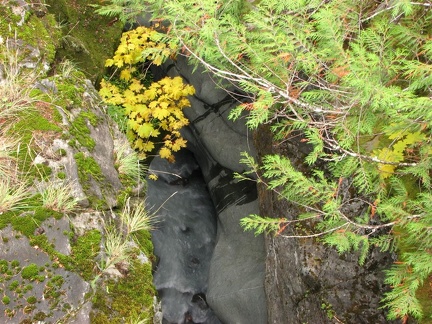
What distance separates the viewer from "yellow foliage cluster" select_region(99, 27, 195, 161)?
20.5 feet

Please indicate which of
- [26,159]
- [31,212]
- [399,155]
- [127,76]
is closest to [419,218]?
[399,155]

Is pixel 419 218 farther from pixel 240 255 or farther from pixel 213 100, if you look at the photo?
pixel 213 100

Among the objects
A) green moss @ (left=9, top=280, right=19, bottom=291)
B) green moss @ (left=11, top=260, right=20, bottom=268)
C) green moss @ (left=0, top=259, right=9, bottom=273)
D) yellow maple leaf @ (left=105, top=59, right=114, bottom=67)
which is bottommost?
green moss @ (left=9, top=280, right=19, bottom=291)

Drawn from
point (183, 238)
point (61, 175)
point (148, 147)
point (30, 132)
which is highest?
point (30, 132)

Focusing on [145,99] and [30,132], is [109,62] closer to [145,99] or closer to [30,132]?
[145,99]

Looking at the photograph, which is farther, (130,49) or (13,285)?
(130,49)

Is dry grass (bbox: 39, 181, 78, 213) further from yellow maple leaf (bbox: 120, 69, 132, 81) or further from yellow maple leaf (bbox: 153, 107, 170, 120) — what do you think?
yellow maple leaf (bbox: 120, 69, 132, 81)

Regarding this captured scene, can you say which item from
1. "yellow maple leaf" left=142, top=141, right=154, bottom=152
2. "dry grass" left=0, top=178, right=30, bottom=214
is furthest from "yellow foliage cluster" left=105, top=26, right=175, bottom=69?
"dry grass" left=0, top=178, right=30, bottom=214

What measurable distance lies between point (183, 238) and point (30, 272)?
3.52 meters

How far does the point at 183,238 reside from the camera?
657cm

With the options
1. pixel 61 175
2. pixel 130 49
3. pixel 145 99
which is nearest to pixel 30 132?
pixel 61 175

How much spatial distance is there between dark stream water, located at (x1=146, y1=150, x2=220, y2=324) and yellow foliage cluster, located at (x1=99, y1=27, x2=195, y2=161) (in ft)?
2.02

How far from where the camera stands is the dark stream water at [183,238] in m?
6.09

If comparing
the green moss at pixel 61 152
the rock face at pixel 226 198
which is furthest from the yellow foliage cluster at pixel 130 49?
the green moss at pixel 61 152
